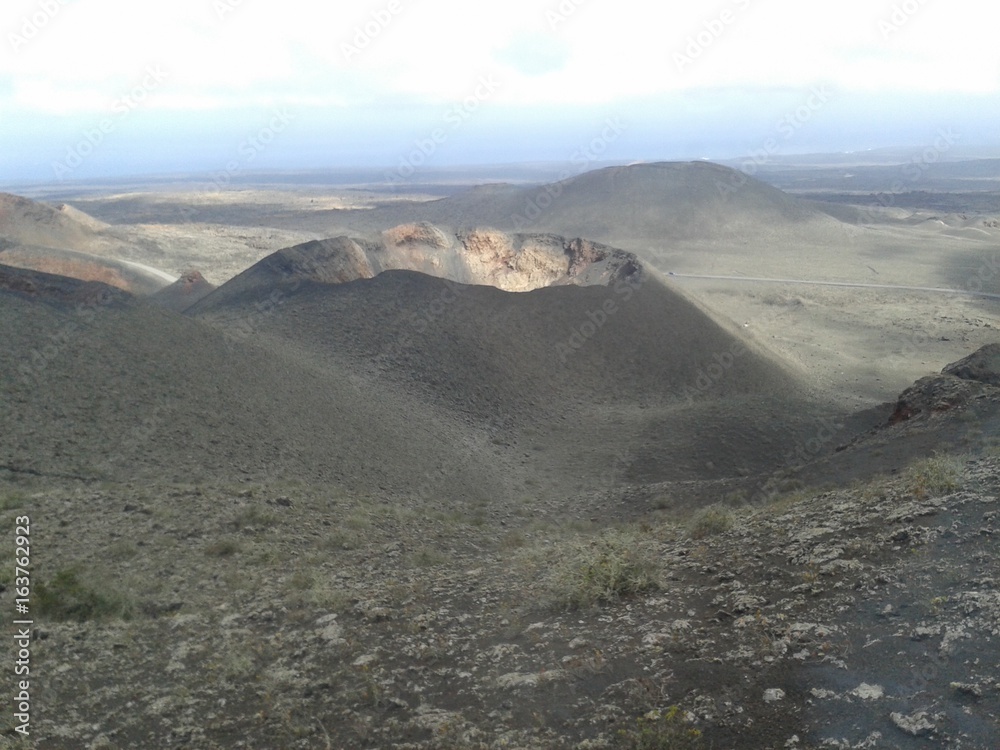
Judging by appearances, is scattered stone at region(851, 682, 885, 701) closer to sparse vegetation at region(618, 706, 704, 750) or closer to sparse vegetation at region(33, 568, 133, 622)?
sparse vegetation at region(618, 706, 704, 750)

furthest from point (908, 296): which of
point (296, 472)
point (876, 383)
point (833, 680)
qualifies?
point (833, 680)

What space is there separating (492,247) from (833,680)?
29.3 metres

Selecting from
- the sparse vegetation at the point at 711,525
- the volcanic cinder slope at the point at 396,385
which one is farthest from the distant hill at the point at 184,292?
the sparse vegetation at the point at 711,525

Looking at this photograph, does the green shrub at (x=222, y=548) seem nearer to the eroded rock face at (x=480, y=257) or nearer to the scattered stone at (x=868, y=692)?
the scattered stone at (x=868, y=692)

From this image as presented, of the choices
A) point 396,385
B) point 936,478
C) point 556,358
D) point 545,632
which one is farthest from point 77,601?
point 556,358

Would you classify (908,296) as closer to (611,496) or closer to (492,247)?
(492,247)

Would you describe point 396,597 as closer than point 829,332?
Yes

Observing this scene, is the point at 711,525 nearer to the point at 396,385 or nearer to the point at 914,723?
the point at 914,723

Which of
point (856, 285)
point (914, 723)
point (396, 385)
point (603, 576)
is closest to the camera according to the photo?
point (914, 723)

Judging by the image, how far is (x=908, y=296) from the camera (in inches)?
1718
